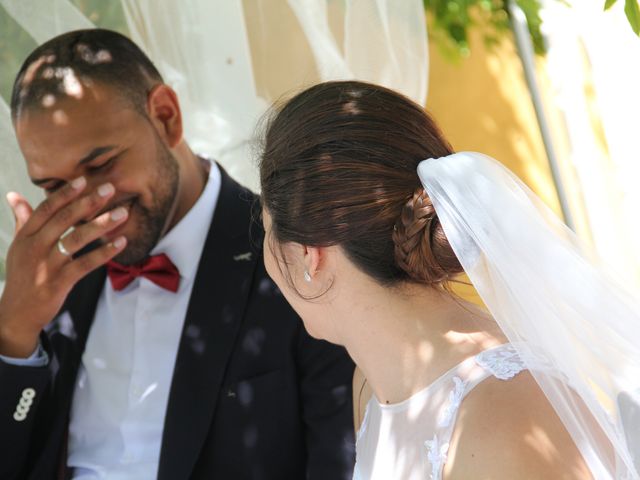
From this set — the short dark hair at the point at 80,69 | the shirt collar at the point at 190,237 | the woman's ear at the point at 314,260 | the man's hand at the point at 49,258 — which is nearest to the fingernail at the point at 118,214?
the man's hand at the point at 49,258

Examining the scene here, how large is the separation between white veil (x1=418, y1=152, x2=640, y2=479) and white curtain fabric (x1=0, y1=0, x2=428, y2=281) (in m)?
1.04

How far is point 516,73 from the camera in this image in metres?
4.24

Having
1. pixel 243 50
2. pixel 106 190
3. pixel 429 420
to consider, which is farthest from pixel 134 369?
pixel 429 420

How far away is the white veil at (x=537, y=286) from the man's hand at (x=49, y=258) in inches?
45.3

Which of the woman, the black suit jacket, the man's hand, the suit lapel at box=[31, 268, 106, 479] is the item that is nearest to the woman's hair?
the woman

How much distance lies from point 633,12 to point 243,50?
1328 millimetres

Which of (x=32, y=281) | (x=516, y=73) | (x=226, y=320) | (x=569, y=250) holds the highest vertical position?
(x=569, y=250)

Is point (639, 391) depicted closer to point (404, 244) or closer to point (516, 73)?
point (404, 244)

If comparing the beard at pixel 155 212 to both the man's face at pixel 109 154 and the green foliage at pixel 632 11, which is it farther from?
the green foliage at pixel 632 11

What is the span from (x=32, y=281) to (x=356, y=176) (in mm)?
1225

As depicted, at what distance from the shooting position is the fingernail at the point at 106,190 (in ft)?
8.69

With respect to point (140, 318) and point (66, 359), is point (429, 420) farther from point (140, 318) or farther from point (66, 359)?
point (66, 359)

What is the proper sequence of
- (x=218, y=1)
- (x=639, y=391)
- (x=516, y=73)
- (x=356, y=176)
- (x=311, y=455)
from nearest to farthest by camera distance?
(x=639, y=391) < (x=356, y=176) < (x=311, y=455) < (x=218, y=1) < (x=516, y=73)

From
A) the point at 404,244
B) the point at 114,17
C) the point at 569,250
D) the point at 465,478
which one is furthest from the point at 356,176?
the point at 114,17
